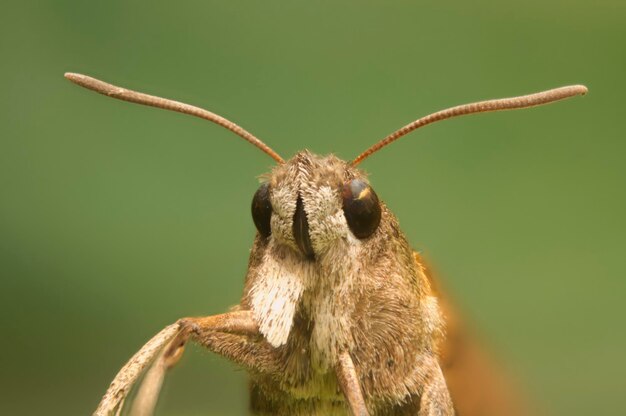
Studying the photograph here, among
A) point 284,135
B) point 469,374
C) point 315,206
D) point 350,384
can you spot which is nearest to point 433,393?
point 350,384

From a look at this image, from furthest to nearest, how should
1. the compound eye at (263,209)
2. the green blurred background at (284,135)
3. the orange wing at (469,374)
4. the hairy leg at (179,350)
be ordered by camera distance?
the green blurred background at (284,135), the orange wing at (469,374), the compound eye at (263,209), the hairy leg at (179,350)

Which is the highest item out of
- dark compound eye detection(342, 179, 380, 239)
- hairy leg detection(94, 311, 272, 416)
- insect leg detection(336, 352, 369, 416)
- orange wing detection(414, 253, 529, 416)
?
dark compound eye detection(342, 179, 380, 239)

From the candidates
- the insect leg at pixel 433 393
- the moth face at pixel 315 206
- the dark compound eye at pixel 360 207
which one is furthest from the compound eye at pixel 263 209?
the insect leg at pixel 433 393

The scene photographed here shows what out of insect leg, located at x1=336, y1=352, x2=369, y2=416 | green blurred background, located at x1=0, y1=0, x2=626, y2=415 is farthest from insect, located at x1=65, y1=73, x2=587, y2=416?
green blurred background, located at x1=0, y1=0, x2=626, y2=415

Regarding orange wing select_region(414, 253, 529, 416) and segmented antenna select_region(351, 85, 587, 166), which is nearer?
segmented antenna select_region(351, 85, 587, 166)

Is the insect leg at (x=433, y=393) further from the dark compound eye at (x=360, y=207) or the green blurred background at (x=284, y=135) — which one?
the green blurred background at (x=284, y=135)

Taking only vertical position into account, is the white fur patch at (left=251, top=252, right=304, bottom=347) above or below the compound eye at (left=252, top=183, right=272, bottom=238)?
below

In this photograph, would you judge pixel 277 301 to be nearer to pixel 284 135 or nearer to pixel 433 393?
pixel 433 393

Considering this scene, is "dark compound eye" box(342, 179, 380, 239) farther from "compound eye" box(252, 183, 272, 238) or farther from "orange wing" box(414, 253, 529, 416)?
"orange wing" box(414, 253, 529, 416)

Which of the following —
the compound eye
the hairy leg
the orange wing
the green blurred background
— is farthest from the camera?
the green blurred background

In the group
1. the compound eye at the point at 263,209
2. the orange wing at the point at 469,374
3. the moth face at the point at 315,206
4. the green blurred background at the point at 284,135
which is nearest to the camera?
the moth face at the point at 315,206
